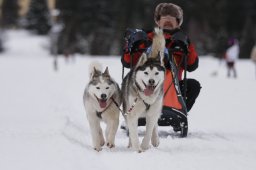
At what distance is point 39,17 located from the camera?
9262cm

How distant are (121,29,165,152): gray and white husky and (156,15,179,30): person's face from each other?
798mm

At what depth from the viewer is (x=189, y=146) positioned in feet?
21.0

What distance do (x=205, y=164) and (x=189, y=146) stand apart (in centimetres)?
115

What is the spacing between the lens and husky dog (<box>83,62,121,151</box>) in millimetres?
6012

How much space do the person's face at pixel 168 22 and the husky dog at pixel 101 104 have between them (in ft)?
3.50

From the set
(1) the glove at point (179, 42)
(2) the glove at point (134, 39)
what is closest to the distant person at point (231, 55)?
(1) the glove at point (179, 42)

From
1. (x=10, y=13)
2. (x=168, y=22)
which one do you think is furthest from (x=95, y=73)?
(x=10, y=13)

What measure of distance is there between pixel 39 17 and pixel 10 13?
72.5 ft

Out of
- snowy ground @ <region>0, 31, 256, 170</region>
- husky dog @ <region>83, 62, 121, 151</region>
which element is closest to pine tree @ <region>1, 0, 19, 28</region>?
snowy ground @ <region>0, 31, 256, 170</region>

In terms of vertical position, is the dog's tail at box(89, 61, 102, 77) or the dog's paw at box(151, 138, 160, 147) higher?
the dog's tail at box(89, 61, 102, 77)

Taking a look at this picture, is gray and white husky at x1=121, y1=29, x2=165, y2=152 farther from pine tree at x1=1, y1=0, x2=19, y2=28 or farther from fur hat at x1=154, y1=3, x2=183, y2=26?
pine tree at x1=1, y1=0, x2=19, y2=28

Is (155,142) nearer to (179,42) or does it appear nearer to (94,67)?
(94,67)

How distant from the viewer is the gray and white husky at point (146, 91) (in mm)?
5770

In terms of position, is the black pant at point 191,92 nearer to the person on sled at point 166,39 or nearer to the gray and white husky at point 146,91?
the person on sled at point 166,39
